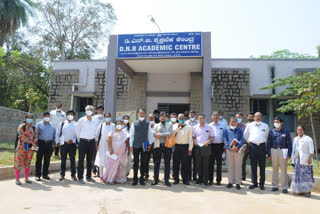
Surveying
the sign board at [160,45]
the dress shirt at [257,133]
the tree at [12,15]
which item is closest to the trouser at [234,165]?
the dress shirt at [257,133]

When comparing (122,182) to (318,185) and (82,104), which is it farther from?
(82,104)

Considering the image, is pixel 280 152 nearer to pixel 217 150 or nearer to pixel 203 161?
pixel 217 150

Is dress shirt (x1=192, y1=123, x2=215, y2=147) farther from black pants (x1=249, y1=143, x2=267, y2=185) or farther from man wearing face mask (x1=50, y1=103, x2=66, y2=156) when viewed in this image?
man wearing face mask (x1=50, y1=103, x2=66, y2=156)

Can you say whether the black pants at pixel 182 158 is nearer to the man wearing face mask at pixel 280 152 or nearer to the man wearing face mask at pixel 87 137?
the man wearing face mask at pixel 280 152

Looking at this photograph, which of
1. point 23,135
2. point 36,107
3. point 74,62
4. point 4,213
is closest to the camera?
point 4,213

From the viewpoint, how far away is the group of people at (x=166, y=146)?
17.5ft

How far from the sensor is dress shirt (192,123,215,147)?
5.57m

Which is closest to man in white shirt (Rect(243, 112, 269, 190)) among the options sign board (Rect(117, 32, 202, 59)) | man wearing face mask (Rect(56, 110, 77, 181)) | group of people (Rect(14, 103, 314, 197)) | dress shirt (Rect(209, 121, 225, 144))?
group of people (Rect(14, 103, 314, 197))

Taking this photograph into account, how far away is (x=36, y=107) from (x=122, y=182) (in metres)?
22.6

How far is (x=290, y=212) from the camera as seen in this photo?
3.75 meters

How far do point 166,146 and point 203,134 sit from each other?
91cm

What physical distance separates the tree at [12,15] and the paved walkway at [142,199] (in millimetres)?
11655

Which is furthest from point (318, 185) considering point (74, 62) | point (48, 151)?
point (74, 62)

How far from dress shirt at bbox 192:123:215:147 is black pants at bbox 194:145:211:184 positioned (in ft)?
0.46
